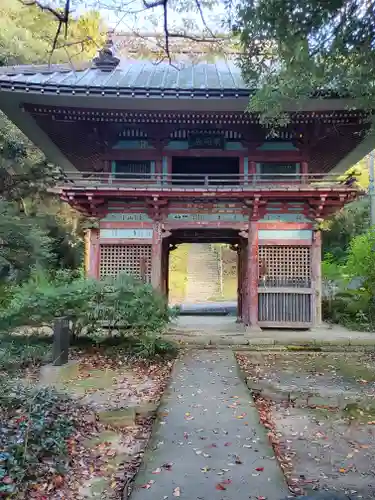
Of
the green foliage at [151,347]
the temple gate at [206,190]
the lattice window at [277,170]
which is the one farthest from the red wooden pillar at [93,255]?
the lattice window at [277,170]

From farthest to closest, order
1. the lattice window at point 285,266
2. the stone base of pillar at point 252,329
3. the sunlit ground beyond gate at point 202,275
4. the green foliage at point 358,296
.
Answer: the sunlit ground beyond gate at point 202,275 < the green foliage at point 358,296 < the lattice window at point 285,266 < the stone base of pillar at point 252,329

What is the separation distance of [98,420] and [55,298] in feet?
12.5

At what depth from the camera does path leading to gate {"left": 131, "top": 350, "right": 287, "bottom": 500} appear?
3.32 metres

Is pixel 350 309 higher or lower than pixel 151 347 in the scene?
higher

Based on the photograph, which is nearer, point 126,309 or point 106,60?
point 126,309

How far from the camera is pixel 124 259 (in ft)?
37.9

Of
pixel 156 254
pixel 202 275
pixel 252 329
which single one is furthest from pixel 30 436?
pixel 202 275

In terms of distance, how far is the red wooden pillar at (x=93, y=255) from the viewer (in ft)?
37.4

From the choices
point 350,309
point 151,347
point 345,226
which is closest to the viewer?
point 151,347

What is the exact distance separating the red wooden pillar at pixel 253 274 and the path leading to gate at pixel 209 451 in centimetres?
492

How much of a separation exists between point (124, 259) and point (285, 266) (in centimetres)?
446

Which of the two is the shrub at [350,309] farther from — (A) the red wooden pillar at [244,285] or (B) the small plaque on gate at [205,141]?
(B) the small plaque on gate at [205,141]

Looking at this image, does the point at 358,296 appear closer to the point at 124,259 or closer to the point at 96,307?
the point at 124,259

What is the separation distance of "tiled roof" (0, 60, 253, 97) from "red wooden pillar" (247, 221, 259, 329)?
374 centimetres
